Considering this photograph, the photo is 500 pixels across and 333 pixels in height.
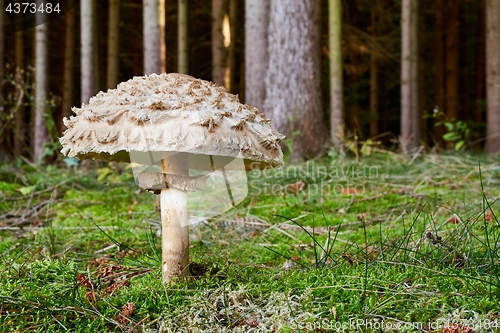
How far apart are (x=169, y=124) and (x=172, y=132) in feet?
0.14

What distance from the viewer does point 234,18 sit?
12.7m

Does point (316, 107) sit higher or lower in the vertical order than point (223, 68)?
lower

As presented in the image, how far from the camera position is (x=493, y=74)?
887 cm

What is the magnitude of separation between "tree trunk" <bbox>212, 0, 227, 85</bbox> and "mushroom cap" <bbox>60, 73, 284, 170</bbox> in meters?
9.27

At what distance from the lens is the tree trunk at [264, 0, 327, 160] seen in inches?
265

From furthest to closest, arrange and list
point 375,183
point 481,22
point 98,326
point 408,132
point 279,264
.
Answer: point 481,22 < point 408,132 < point 375,183 < point 279,264 < point 98,326

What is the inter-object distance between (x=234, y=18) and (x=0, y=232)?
10347 millimetres

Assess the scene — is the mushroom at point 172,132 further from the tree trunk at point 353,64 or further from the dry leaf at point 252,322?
the tree trunk at point 353,64

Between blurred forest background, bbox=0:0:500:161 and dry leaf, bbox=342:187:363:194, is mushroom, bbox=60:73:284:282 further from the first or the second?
blurred forest background, bbox=0:0:500:161

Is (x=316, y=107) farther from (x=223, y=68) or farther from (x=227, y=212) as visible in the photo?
(x=223, y=68)

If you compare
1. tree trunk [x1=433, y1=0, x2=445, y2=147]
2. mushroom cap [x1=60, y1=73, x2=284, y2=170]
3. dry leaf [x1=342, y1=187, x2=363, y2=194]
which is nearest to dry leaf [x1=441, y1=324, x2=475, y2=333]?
mushroom cap [x1=60, y1=73, x2=284, y2=170]

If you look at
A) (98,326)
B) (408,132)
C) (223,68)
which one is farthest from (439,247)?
(223,68)

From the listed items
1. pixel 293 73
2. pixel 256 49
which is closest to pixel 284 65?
pixel 293 73

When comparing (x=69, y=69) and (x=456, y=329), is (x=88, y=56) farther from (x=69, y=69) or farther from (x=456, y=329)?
(x=456, y=329)
